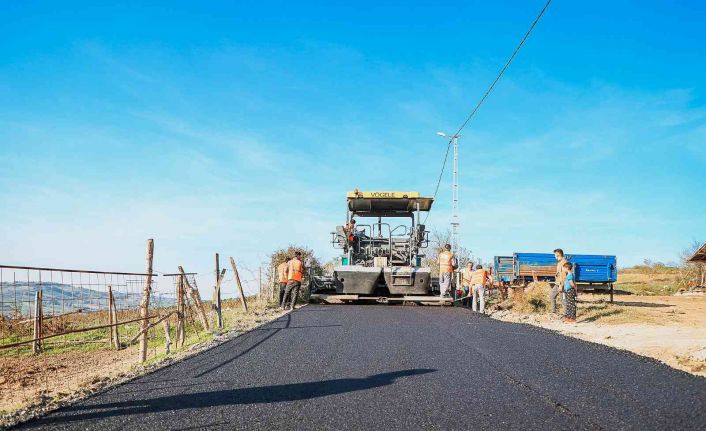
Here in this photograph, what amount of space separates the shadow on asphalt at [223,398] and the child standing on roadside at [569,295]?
7.96m

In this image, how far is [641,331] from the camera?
11.3 m

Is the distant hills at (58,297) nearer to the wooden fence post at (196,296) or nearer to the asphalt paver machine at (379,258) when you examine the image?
the wooden fence post at (196,296)

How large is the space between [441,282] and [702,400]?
11914 millimetres

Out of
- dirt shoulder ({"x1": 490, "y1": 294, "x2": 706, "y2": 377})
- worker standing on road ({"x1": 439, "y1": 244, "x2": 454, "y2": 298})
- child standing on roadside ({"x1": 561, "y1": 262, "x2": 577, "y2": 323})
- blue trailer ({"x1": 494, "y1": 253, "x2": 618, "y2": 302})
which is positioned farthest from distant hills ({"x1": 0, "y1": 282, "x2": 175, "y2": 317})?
blue trailer ({"x1": 494, "y1": 253, "x2": 618, "y2": 302})

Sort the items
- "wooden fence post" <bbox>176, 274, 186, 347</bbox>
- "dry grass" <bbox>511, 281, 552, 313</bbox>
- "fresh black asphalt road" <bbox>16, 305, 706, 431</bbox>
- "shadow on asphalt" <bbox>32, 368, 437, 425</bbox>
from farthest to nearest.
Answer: "dry grass" <bbox>511, 281, 552, 313</bbox>
"wooden fence post" <bbox>176, 274, 186, 347</bbox>
"shadow on asphalt" <bbox>32, 368, 437, 425</bbox>
"fresh black asphalt road" <bbox>16, 305, 706, 431</bbox>

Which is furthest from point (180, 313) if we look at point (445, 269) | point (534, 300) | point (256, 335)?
point (534, 300)

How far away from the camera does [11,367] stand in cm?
1089

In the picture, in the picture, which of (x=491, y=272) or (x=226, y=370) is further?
(x=491, y=272)

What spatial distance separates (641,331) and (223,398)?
28.9 feet

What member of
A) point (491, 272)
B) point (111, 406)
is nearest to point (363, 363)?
point (111, 406)

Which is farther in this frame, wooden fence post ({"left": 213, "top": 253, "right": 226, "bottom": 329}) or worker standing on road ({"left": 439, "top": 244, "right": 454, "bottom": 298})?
worker standing on road ({"left": 439, "top": 244, "right": 454, "bottom": 298})

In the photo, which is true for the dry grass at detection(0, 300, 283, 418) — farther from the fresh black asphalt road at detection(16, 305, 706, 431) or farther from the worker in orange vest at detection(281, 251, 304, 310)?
the fresh black asphalt road at detection(16, 305, 706, 431)

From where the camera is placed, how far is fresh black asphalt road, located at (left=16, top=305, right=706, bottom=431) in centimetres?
437

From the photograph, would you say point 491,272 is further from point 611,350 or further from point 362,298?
point 611,350
